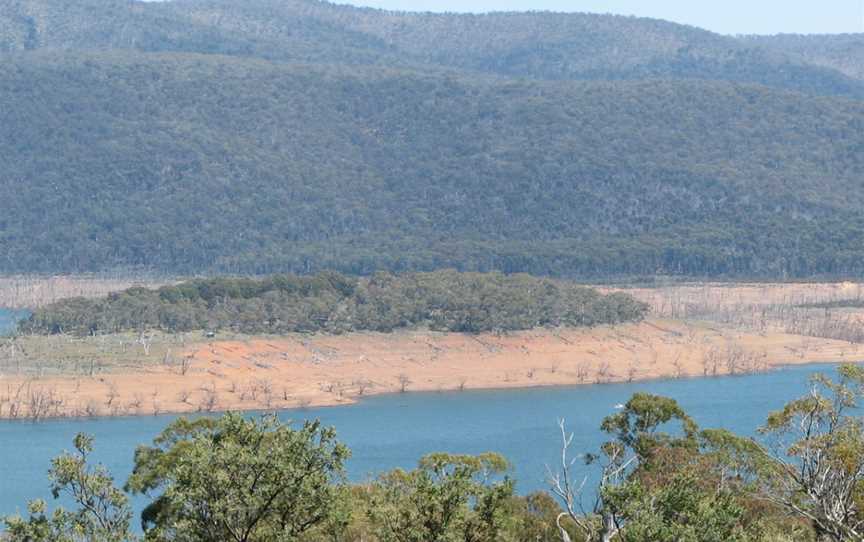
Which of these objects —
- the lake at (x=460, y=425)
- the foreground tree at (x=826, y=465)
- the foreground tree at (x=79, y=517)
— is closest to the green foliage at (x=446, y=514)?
the foreground tree at (x=79, y=517)

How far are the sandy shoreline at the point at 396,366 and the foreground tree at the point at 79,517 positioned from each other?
59128 mm

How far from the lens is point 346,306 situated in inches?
4616

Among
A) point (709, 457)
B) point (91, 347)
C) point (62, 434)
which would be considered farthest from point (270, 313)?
point (709, 457)

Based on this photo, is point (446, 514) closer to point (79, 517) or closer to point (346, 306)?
point (79, 517)

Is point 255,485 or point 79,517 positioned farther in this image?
point 79,517

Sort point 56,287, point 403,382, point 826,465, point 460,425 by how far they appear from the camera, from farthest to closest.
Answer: point 56,287 < point 403,382 < point 460,425 < point 826,465

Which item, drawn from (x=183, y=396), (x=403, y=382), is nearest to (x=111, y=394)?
(x=183, y=396)

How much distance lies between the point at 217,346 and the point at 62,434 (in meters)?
24.6

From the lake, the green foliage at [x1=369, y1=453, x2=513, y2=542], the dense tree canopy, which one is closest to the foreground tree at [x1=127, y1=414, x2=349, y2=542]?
the dense tree canopy

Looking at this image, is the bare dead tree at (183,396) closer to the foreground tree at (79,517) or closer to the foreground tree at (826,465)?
the foreground tree at (826,465)

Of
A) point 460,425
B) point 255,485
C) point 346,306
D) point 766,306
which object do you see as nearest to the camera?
point 255,485

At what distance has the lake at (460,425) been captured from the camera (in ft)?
230

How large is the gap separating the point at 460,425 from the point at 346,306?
3290 centimetres

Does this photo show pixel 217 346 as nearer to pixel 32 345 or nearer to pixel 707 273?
pixel 32 345
